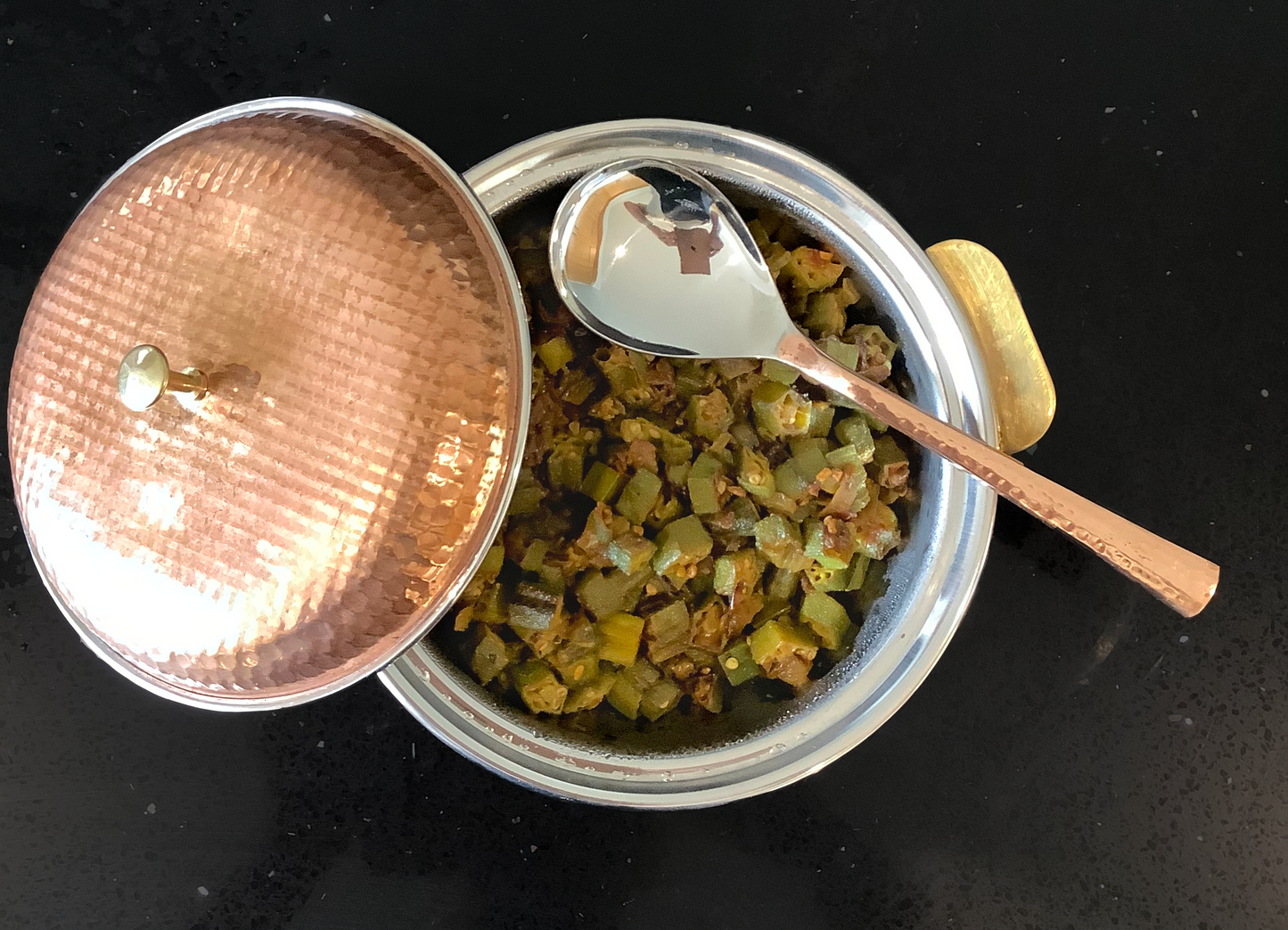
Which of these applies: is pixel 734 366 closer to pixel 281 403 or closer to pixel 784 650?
pixel 784 650

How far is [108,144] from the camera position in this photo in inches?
51.1

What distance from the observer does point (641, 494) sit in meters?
1.10

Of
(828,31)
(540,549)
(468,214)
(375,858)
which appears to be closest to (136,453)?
(468,214)

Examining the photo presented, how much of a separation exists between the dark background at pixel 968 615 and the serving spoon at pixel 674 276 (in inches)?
12.9

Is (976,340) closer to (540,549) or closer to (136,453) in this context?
(540,549)

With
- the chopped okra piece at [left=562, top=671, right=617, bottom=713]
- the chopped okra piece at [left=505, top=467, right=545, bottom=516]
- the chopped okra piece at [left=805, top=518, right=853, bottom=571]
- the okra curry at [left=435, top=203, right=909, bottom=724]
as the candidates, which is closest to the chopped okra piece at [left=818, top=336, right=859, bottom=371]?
the okra curry at [left=435, top=203, right=909, bottom=724]

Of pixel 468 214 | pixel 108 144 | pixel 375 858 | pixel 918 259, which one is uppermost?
pixel 108 144

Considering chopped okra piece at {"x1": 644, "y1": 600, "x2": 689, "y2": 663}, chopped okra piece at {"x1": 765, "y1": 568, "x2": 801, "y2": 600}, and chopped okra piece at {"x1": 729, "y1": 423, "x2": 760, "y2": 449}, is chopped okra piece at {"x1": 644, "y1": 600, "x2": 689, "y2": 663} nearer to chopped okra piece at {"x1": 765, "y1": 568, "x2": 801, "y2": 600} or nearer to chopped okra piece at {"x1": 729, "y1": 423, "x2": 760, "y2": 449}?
chopped okra piece at {"x1": 765, "y1": 568, "x2": 801, "y2": 600}

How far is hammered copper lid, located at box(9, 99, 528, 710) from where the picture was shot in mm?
725

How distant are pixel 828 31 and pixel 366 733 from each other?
4.49 feet

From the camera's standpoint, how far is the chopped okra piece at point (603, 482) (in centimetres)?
110

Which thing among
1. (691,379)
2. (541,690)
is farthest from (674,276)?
(541,690)

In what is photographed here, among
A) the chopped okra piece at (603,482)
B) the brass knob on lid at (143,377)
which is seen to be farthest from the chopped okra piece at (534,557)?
the brass knob on lid at (143,377)

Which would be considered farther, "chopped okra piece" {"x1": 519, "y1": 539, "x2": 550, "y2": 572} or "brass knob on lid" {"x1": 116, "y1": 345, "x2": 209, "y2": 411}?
"chopped okra piece" {"x1": 519, "y1": 539, "x2": 550, "y2": 572}
